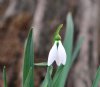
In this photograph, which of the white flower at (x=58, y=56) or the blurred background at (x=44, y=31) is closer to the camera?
the white flower at (x=58, y=56)

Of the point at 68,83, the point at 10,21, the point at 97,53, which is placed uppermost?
the point at 10,21

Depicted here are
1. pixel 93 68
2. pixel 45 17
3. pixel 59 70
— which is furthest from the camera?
pixel 45 17

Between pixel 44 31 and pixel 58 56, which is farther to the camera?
pixel 44 31

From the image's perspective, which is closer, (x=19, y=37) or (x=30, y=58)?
(x=30, y=58)

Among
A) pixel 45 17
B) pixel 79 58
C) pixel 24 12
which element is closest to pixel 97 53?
pixel 79 58

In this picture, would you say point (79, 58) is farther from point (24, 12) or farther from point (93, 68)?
point (24, 12)

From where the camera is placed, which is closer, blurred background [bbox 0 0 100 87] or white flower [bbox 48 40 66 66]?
white flower [bbox 48 40 66 66]

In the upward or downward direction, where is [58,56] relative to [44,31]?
downward

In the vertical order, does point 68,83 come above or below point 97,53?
below
